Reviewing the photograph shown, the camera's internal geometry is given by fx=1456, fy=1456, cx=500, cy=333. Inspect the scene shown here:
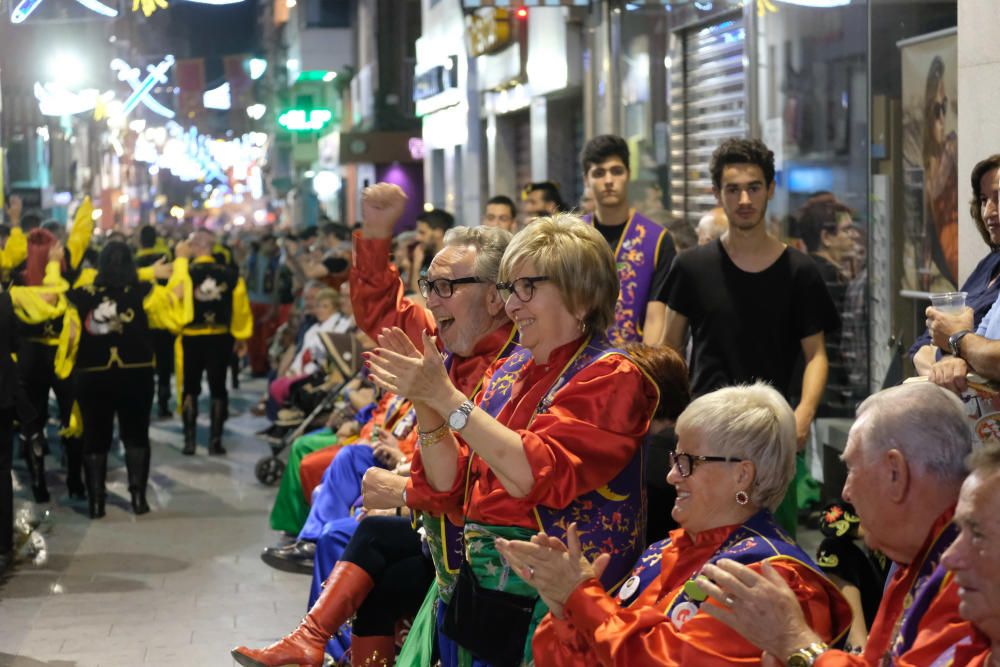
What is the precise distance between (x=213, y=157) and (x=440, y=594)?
33.3 meters

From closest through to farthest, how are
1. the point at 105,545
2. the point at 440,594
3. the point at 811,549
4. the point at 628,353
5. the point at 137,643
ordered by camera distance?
the point at 628,353 < the point at 440,594 < the point at 137,643 < the point at 811,549 < the point at 105,545

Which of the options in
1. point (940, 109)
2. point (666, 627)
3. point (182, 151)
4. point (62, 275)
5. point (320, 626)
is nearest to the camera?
point (666, 627)

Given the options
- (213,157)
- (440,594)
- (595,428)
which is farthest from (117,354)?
(213,157)

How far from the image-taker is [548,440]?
143 inches

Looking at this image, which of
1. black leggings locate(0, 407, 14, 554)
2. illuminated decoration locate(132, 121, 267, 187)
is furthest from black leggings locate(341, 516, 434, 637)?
illuminated decoration locate(132, 121, 267, 187)

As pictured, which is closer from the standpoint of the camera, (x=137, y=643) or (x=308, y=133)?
(x=137, y=643)

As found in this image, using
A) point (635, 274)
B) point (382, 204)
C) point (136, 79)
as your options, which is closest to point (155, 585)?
point (382, 204)

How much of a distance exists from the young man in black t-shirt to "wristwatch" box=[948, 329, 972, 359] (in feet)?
4.55

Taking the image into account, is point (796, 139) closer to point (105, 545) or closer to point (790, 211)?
point (790, 211)

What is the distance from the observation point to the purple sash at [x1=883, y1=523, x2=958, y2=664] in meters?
2.69

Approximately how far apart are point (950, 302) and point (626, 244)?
8.27ft

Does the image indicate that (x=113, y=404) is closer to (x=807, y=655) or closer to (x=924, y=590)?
→ (x=807, y=655)

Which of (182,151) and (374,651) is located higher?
(182,151)

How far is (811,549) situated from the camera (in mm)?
7547
